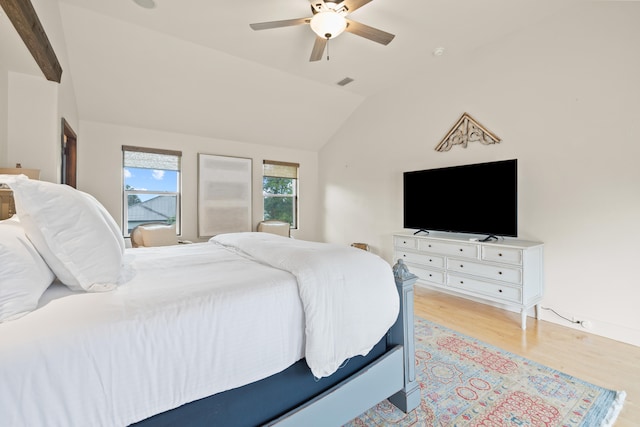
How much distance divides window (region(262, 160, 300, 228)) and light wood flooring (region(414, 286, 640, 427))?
3.19 m

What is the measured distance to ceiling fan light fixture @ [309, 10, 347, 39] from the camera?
2.39 metres

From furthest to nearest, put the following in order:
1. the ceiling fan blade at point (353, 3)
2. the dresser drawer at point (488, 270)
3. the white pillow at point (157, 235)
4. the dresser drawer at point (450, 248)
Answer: the white pillow at point (157, 235) < the dresser drawer at point (450, 248) < the dresser drawer at point (488, 270) < the ceiling fan blade at point (353, 3)

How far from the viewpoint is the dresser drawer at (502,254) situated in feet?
9.04

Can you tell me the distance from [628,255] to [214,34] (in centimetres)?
456

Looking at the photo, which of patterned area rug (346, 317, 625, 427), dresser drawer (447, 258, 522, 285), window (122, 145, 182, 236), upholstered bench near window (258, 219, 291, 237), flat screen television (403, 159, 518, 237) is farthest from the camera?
upholstered bench near window (258, 219, 291, 237)

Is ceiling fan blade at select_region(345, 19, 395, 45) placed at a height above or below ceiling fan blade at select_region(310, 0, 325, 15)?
below

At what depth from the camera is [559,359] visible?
2215mm

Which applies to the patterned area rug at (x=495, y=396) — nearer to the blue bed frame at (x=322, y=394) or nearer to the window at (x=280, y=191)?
the blue bed frame at (x=322, y=394)

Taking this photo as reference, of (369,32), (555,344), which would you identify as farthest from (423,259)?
(369,32)

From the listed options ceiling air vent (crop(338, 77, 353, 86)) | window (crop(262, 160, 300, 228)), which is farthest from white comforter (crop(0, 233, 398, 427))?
window (crop(262, 160, 300, 228))

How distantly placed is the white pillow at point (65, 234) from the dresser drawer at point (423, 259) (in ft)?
10.6

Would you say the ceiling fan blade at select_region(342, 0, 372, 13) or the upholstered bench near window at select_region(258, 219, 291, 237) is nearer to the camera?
the ceiling fan blade at select_region(342, 0, 372, 13)

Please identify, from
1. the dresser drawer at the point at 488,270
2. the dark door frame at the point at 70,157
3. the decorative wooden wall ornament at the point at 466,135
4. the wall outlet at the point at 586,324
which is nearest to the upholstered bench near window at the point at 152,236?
the dark door frame at the point at 70,157

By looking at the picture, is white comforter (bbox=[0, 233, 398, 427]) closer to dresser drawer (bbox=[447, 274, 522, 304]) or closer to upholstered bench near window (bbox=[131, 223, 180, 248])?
dresser drawer (bbox=[447, 274, 522, 304])
